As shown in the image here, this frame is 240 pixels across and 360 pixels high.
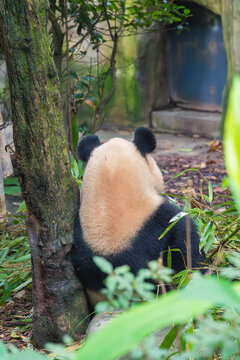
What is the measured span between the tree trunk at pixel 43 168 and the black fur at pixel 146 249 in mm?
47

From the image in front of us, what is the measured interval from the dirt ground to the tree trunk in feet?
0.69

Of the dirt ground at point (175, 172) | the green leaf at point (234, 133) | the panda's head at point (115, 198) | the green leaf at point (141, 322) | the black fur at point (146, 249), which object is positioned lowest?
the dirt ground at point (175, 172)

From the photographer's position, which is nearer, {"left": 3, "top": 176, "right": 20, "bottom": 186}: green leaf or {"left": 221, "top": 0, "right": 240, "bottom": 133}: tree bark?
{"left": 3, "top": 176, "right": 20, "bottom": 186}: green leaf

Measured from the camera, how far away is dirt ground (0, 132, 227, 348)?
7.11ft

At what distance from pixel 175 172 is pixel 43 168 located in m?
3.33

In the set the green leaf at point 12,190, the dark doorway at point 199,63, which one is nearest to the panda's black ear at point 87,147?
the green leaf at point 12,190

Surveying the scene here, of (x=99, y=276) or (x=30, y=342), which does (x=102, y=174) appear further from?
(x=30, y=342)

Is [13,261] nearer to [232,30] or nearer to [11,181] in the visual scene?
[11,181]

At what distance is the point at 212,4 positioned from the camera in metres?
5.83

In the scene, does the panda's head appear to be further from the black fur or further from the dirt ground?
the dirt ground

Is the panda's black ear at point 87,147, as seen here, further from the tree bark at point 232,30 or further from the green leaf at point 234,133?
the tree bark at point 232,30

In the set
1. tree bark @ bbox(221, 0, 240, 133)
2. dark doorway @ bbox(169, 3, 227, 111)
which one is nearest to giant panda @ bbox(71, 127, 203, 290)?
tree bark @ bbox(221, 0, 240, 133)

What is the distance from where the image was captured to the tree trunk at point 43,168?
177cm

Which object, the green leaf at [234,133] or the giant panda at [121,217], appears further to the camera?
the giant panda at [121,217]
